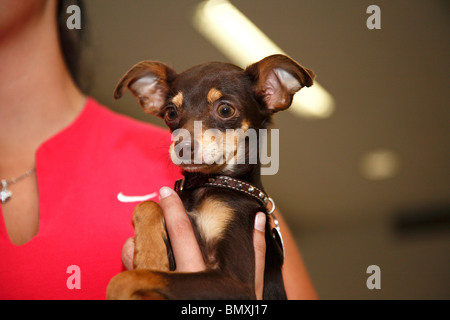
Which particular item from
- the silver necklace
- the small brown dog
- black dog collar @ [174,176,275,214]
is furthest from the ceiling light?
the silver necklace

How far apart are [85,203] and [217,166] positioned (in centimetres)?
83

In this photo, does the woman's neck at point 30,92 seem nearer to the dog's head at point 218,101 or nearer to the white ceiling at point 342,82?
the white ceiling at point 342,82

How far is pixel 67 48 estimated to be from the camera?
2.30 metres

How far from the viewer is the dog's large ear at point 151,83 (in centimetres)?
177

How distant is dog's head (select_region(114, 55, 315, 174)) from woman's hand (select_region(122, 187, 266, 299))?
158 mm

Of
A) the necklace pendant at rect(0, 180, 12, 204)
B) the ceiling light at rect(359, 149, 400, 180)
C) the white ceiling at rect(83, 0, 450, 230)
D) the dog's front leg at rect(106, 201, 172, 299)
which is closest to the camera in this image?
the dog's front leg at rect(106, 201, 172, 299)

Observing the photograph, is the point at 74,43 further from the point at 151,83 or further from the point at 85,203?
the point at 85,203

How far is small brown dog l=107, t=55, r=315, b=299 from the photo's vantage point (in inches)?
53.4

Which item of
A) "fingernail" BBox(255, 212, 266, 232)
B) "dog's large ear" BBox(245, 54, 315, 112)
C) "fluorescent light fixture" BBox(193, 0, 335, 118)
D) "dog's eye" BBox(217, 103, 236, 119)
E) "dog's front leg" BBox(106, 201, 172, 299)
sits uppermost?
"fluorescent light fixture" BBox(193, 0, 335, 118)

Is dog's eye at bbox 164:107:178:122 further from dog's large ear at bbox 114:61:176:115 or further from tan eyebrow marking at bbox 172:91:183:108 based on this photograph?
dog's large ear at bbox 114:61:176:115

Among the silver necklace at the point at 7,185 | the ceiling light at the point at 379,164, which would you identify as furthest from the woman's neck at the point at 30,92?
the ceiling light at the point at 379,164

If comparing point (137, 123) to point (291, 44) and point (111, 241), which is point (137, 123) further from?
point (291, 44)

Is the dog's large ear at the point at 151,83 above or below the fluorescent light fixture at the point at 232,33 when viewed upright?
below

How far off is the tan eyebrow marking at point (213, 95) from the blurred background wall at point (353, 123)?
73 centimetres
